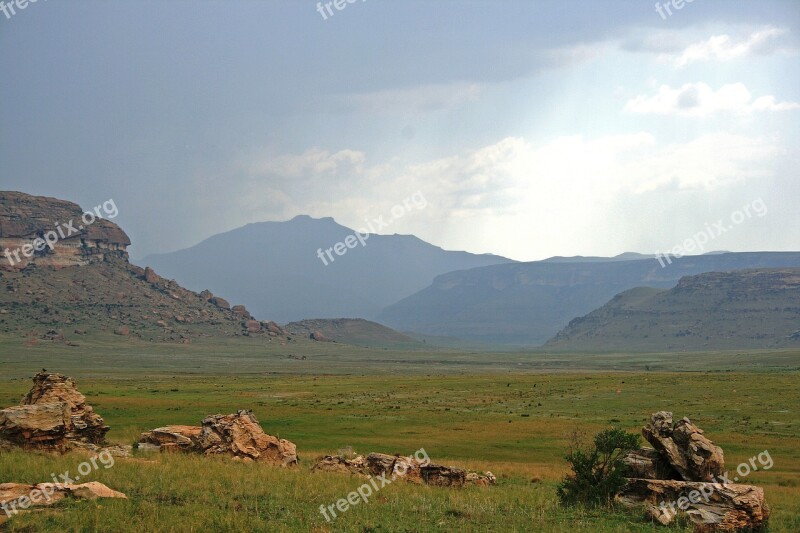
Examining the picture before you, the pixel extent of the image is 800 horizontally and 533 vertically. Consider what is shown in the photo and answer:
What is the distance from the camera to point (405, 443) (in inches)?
1455

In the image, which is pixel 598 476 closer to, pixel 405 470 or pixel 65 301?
pixel 405 470

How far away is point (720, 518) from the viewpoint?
51.9 feet

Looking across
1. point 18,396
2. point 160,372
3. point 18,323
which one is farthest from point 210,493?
point 18,323

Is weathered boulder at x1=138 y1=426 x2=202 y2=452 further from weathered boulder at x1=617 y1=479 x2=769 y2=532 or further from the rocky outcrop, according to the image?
weathered boulder at x1=617 y1=479 x2=769 y2=532

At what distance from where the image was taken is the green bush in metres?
18.5

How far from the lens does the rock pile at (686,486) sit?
1592 cm

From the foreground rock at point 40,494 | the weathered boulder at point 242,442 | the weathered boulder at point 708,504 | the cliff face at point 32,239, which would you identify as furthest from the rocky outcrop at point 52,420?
the cliff face at point 32,239

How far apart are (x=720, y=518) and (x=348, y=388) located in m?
63.5

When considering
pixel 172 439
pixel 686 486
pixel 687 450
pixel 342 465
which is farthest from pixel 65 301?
pixel 686 486

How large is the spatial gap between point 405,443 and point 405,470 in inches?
592

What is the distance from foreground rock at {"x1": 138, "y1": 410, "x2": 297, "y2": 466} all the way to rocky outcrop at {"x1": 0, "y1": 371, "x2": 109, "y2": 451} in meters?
2.03

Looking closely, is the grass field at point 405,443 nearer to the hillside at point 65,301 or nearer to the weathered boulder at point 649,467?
the weathered boulder at point 649,467

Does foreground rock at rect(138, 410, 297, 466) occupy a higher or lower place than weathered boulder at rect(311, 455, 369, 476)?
higher

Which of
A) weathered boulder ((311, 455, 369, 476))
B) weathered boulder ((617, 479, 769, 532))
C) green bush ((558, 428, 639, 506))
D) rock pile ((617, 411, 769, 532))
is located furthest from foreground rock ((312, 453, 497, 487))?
weathered boulder ((617, 479, 769, 532))
